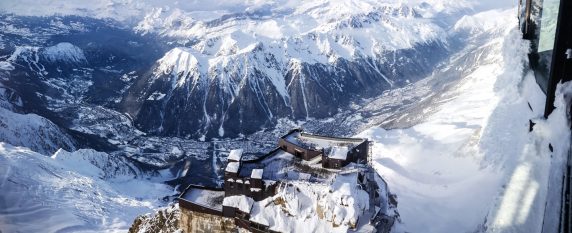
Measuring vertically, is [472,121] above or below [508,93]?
below

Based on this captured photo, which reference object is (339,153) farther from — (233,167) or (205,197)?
(205,197)

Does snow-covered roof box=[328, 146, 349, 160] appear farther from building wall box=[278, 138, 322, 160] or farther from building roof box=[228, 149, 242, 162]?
building roof box=[228, 149, 242, 162]

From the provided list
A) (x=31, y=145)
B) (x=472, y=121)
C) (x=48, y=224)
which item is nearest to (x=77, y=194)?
(x=48, y=224)

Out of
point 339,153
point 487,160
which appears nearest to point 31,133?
point 339,153

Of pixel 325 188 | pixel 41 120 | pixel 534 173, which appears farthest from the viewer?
pixel 41 120

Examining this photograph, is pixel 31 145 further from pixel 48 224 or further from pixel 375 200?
pixel 375 200

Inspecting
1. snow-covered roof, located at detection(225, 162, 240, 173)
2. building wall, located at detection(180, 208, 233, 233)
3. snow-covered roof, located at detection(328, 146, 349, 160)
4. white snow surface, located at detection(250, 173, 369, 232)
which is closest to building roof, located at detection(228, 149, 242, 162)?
snow-covered roof, located at detection(225, 162, 240, 173)
